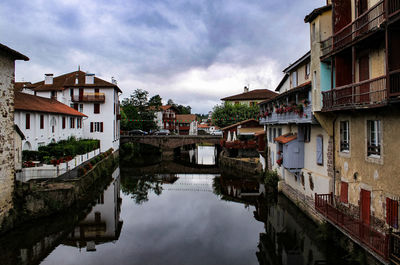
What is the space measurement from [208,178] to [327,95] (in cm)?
2128

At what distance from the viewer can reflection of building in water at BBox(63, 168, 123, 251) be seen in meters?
14.3

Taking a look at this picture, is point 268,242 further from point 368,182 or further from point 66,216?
point 66,216

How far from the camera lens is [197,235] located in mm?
15109

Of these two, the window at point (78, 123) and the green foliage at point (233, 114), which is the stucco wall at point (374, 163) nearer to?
the window at point (78, 123)

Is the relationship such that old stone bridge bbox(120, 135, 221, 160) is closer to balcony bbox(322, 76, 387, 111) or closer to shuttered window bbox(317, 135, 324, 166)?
shuttered window bbox(317, 135, 324, 166)

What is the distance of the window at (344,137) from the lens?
12361 millimetres

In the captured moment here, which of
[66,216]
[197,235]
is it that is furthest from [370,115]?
[66,216]

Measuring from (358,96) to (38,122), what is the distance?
80.4 ft

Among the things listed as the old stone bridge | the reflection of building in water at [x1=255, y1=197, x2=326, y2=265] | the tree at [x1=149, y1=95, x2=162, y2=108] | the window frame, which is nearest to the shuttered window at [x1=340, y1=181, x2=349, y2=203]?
the window frame

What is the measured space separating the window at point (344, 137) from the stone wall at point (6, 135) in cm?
1685

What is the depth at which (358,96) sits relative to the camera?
10805 millimetres

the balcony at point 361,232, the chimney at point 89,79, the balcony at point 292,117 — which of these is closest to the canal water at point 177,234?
the balcony at point 361,232

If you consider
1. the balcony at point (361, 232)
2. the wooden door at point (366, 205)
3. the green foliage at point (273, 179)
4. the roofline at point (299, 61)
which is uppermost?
the roofline at point (299, 61)

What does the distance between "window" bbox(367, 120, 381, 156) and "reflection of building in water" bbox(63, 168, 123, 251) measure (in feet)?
43.0
